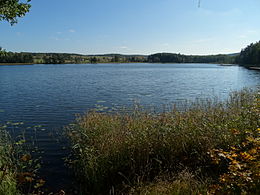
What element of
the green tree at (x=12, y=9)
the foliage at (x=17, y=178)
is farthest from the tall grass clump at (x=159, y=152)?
the green tree at (x=12, y=9)

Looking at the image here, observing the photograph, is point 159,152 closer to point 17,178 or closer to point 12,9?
point 17,178

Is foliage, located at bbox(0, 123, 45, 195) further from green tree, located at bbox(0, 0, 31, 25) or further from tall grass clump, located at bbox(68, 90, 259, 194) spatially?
green tree, located at bbox(0, 0, 31, 25)

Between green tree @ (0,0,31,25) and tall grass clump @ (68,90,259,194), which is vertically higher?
green tree @ (0,0,31,25)

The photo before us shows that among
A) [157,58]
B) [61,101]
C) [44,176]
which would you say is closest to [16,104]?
[61,101]

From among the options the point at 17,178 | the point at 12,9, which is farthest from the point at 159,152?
the point at 12,9

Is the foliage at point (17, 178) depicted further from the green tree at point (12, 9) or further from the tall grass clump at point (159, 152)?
the green tree at point (12, 9)

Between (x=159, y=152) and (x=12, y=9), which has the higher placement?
(x=12, y=9)

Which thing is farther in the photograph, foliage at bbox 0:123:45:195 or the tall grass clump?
the tall grass clump

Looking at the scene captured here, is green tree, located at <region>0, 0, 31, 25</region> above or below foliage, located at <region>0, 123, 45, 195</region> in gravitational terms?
above

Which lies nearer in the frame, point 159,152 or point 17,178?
point 17,178

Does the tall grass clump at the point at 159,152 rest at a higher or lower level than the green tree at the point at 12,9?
lower

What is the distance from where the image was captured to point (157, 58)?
19862 cm

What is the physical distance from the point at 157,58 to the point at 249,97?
636ft

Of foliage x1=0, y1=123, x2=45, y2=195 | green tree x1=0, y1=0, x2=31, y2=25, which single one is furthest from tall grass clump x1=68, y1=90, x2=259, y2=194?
green tree x1=0, y1=0, x2=31, y2=25
